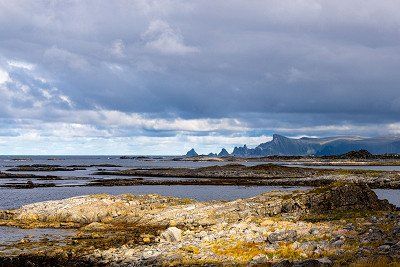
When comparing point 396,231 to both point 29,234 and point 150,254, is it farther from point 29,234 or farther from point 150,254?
point 29,234

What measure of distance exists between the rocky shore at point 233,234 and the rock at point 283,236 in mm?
52

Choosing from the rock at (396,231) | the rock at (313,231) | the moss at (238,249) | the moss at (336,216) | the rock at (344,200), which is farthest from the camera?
the rock at (344,200)

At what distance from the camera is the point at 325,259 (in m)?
21.1

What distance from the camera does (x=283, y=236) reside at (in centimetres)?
2553

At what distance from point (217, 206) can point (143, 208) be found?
7.78 meters

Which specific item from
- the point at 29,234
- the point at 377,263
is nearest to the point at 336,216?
the point at 377,263

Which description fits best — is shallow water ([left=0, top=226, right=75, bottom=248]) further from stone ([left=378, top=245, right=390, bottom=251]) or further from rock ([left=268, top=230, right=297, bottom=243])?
stone ([left=378, top=245, right=390, bottom=251])

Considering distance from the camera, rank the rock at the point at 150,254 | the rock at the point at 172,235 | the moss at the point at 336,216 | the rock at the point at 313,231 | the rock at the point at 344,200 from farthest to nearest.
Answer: the rock at the point at 344,200
the moss at the point at 336,216
the rock at the point at 172,235
the rock at the point at 313,231
the rock at the point at 150,254

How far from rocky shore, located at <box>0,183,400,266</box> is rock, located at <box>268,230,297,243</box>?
0.05 metres

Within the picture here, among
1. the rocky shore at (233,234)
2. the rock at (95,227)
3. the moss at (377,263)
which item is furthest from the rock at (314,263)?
the rock at (95,227)

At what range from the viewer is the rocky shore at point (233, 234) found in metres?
23.1

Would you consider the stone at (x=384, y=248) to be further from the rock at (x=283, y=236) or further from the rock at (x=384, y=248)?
the rock at (x=283, y=236)

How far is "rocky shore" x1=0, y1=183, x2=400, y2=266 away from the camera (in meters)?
23.1

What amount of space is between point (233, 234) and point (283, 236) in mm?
3143
